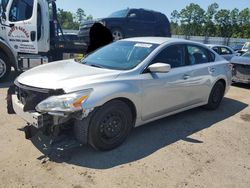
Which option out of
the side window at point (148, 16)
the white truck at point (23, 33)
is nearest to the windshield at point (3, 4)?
the white truck at point (23, 33)

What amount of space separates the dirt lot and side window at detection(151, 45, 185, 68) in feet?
3.76

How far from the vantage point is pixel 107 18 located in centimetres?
1175

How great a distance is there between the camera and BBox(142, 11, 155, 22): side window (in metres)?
12.3

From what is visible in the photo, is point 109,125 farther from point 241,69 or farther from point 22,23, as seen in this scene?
point 241,69

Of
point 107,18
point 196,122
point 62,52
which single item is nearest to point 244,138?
point 196,122

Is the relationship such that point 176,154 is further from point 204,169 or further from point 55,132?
point 55,132

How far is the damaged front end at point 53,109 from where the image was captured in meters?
3.50

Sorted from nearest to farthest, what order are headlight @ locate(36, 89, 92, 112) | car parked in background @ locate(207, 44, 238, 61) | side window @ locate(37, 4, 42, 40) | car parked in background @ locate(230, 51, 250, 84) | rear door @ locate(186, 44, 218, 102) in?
headlight @ locate(36, 89, 92, 112) → rear door @ locate(186, 44, 218, 102) → side window @ locate(37, 4, 42, 40) → car parked in background @ locate(230, 51, 250, 84) → car parked in background @ locate(207, 44, 238, 61)

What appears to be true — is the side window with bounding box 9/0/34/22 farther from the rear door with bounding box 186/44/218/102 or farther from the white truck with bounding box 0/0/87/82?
the rear door with bounding box 186/44/218/102

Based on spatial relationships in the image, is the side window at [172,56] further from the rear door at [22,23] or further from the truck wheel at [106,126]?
the rear door at [22,23]

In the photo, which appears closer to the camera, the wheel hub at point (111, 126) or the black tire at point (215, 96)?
the wheel hub at point (111, 126)

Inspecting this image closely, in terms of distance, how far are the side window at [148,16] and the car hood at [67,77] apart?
27.6 feet

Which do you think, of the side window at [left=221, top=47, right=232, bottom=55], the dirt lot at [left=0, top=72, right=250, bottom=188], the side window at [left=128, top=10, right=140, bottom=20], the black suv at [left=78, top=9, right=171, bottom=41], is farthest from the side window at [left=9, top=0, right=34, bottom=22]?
the side window at [left=221, top=47, right=232, bottom=55]

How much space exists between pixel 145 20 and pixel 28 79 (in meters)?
9.04
